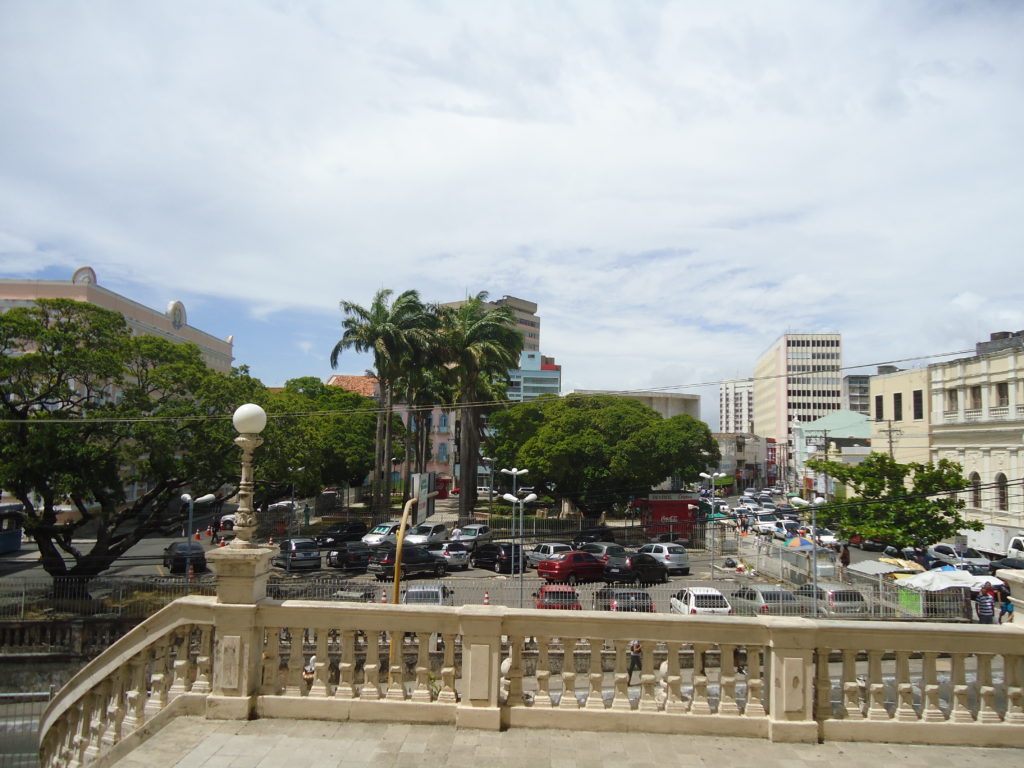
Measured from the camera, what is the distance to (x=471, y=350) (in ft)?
128

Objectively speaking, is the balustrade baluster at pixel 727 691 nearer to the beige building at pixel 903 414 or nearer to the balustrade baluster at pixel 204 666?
the balustrade baluster at pixel 204 666

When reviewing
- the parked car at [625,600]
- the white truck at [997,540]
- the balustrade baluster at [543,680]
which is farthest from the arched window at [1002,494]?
the balustrade baluster at [543,680]

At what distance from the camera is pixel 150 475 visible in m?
24.6

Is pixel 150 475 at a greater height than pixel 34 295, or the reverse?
pixel 34 295

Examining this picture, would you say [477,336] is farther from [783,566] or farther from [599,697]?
[599,697]

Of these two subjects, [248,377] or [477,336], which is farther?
[477,336]

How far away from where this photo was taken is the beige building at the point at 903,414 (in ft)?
140

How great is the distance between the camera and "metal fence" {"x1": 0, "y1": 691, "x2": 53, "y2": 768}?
13.8 meters

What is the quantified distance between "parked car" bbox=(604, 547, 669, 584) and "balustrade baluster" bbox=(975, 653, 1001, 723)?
23126 mm

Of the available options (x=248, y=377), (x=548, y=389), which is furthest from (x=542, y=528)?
(x=548, y=389)

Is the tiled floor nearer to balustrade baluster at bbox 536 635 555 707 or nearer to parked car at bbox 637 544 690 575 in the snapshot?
balustrade baluster at bbox 536 635 555 707

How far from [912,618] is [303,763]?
20.6 meters

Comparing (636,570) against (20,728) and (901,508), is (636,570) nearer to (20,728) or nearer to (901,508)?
(901,508)

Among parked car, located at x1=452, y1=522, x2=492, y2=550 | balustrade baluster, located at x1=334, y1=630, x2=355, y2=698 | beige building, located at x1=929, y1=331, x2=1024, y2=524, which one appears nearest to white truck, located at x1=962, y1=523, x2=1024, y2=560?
beige building, located at x1=929, y1=331, x2=1024, y2=524
